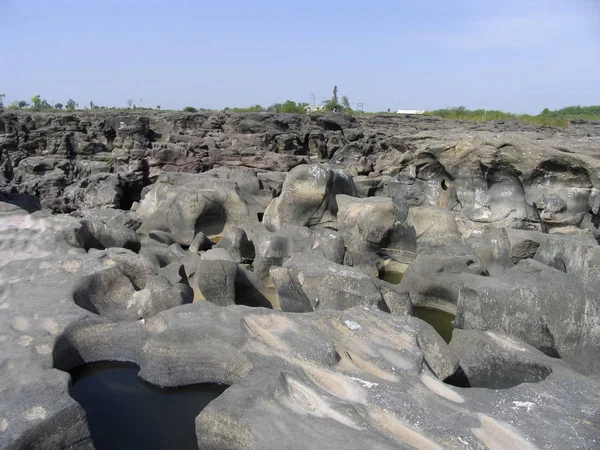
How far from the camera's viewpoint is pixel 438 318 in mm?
5836

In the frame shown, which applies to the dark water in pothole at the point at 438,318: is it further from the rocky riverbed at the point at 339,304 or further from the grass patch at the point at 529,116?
the grass patch at the point at 529,116

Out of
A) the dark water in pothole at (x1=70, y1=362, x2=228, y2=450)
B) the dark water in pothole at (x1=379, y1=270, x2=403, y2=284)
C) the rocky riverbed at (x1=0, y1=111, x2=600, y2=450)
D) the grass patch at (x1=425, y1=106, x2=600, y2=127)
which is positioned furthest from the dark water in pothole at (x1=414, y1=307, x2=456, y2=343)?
the grass patch at (x1=425, y1=106, x2=600, y2=127)

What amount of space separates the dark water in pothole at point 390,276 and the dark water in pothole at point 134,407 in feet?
12.8

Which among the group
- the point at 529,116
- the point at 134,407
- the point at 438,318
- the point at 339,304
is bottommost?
the point at 438,318

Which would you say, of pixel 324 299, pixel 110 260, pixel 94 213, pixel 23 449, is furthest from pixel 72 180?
pixel 23 449

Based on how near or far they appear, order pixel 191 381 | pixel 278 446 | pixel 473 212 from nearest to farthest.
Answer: pixel 278 446
pixel 191 381
pixel 473 212

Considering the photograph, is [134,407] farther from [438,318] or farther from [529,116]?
[529,116]

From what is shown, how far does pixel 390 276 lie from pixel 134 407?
14.4ft

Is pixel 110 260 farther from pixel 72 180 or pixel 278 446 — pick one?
pixel 72 180

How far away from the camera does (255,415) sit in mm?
2787

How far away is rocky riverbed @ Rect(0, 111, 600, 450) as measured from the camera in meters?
2.91

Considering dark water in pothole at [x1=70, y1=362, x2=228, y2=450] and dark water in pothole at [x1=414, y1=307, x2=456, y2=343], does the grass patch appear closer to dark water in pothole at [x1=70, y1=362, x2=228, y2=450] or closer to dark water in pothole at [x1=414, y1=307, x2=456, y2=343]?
dark water in pothole at [x1=414, y1=307, x2=456, y2=343]

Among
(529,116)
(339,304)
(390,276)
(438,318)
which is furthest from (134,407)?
(529,116)

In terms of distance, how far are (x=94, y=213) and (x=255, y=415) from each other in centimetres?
739
